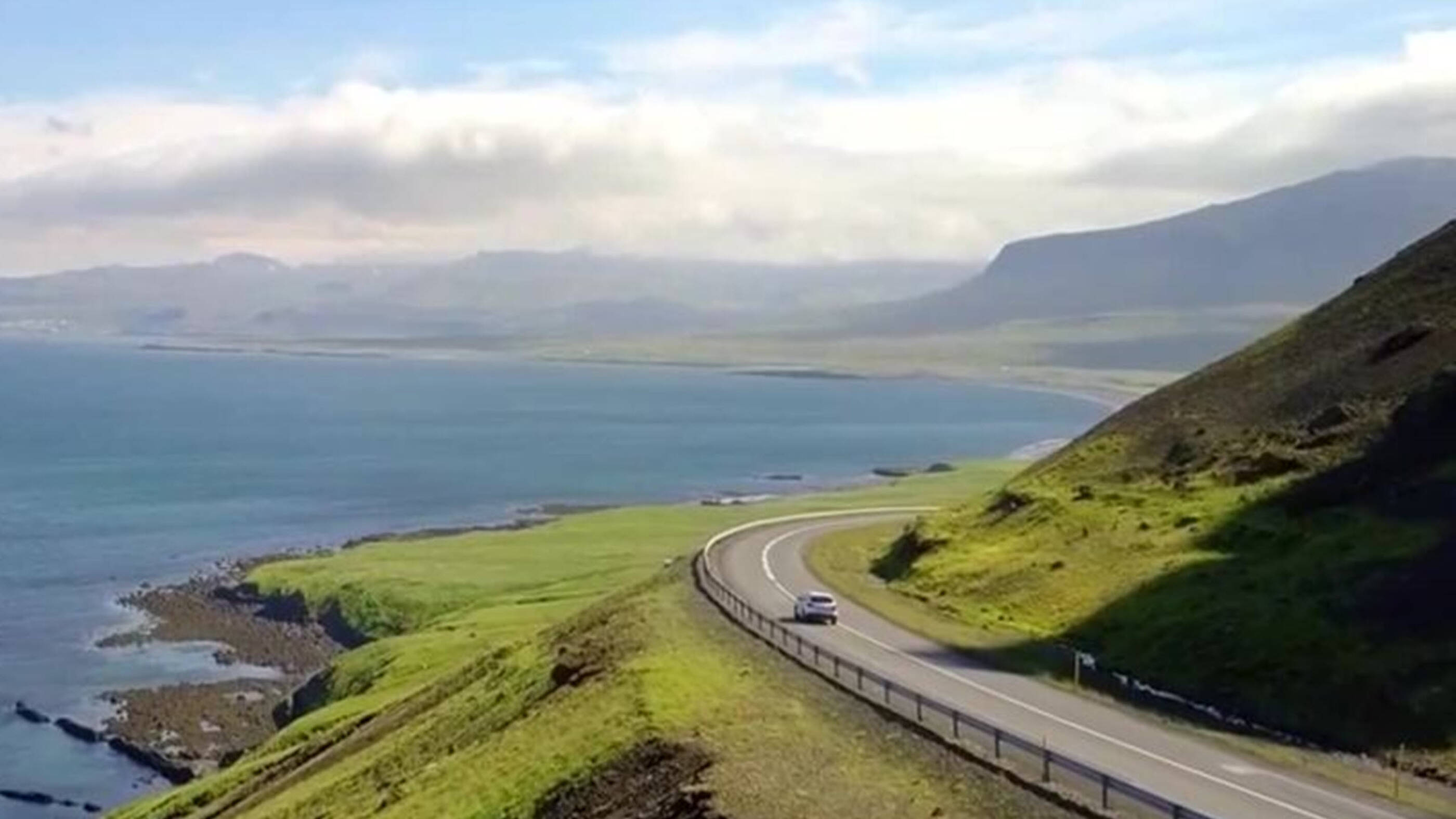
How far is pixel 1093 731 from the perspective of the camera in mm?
45000

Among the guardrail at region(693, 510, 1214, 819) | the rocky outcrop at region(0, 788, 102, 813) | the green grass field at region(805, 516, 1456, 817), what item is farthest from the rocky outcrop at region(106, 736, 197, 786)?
the guardrail at region(693, 510, 1214, 819)

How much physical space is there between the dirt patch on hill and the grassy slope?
36 centimetres

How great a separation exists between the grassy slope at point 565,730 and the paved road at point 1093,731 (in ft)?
12.1

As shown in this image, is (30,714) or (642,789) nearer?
(642,789)

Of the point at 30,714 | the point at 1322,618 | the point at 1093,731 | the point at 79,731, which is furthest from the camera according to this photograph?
the point at 30,714

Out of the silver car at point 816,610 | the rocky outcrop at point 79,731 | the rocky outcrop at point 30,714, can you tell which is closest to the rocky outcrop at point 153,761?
the rocky outcrop at point 79,731

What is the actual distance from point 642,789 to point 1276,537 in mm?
35282

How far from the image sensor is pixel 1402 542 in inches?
2327

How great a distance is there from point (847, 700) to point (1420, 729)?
15003 mm

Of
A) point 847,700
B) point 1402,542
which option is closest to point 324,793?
point 847,700

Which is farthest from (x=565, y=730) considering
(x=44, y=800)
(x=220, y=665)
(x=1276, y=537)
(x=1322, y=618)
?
(x=220, y=665)

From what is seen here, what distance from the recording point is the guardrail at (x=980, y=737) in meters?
34.5

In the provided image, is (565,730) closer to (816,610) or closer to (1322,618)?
(816,610)

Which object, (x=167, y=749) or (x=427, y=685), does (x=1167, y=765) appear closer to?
(x=427, y=685)
